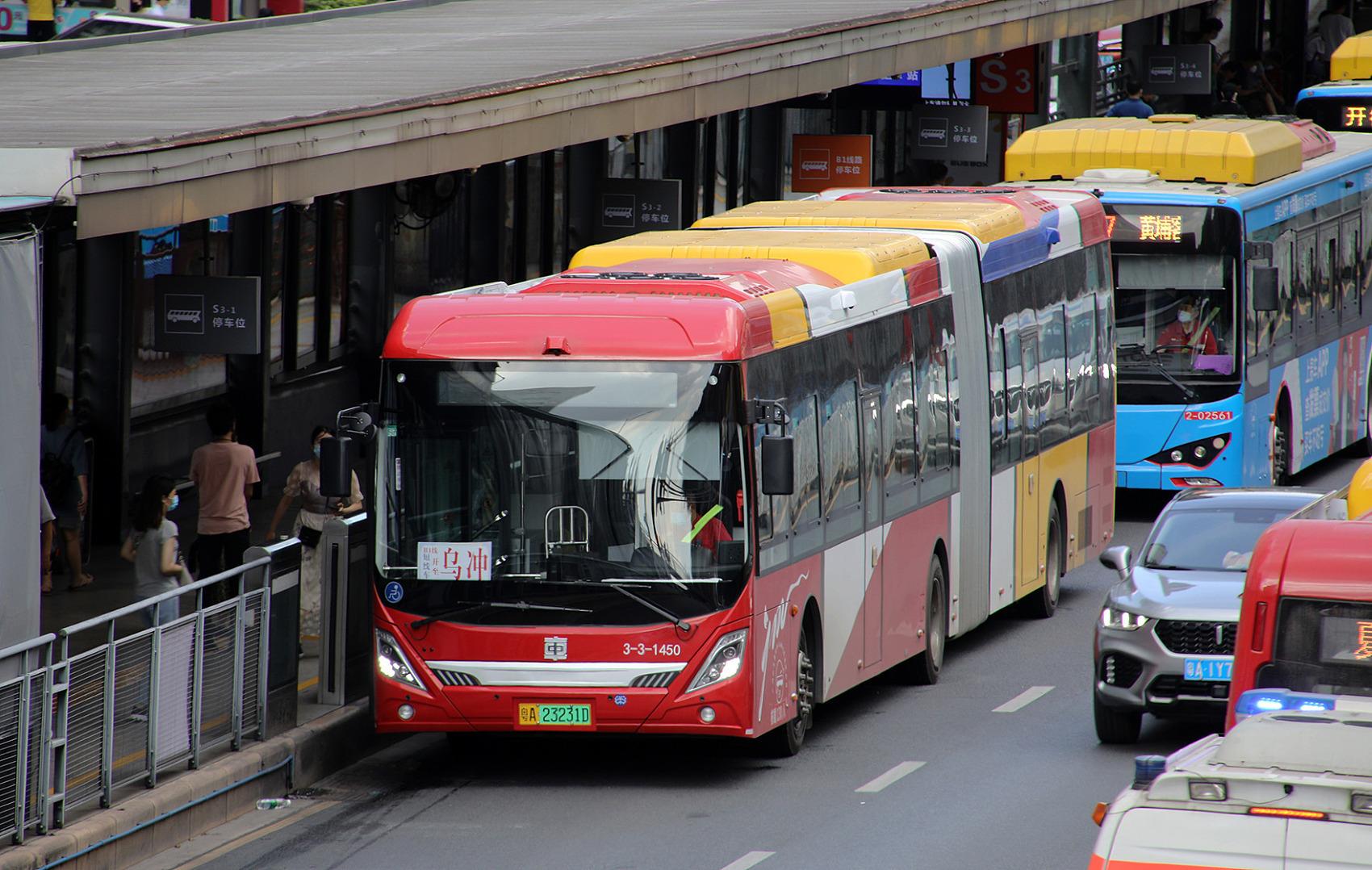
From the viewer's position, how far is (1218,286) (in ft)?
75.7

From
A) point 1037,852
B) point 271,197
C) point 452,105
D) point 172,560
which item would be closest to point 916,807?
point 1037,852

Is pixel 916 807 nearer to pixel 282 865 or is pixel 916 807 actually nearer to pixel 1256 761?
pixel 282 865

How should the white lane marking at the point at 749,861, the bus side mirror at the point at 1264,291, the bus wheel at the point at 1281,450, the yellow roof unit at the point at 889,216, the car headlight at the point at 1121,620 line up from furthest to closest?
the bus wheel at the point at 1281,450, the bus side mirror at the point at 1264,291, the yellow roof unit at the point at 889,216, the car headlight at the point at 1121,620, the white lane marking at the point at 749,861

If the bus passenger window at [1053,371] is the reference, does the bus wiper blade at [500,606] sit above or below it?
below

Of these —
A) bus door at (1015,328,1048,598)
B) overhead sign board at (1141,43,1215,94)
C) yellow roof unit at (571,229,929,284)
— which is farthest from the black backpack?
overhead sign board at (1141,43,1215,94)

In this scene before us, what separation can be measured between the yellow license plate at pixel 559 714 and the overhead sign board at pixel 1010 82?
72.6 feet

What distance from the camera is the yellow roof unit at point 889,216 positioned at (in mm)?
18672

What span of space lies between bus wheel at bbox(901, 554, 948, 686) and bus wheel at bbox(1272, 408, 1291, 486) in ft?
26.5

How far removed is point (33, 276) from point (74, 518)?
7751 millimetres

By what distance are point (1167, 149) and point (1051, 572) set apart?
6301 millimetres

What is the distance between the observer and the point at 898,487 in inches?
655

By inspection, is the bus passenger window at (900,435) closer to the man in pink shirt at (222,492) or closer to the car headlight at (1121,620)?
the car headlight at (1121,620)

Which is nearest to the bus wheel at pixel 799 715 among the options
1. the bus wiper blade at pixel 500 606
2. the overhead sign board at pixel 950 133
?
the bus wiper blade at pixel 500 606

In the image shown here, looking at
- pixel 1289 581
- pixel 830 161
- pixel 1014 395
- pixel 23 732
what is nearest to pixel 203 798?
pixel 23 732
